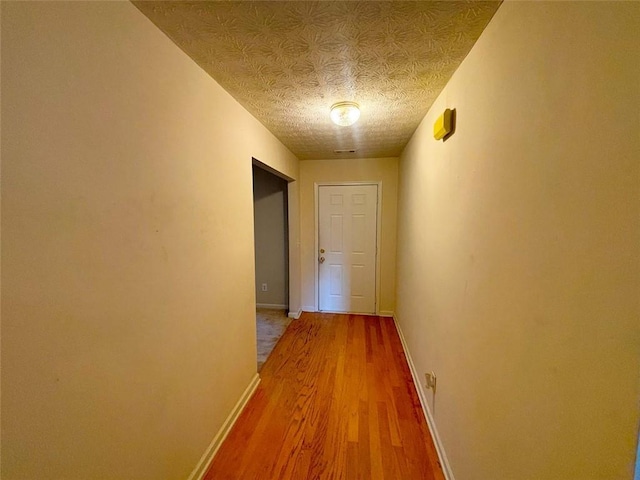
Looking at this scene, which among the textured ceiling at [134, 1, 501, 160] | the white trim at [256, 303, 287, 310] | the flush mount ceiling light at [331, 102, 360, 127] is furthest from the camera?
the white trim at [256, 303, 287, 310]

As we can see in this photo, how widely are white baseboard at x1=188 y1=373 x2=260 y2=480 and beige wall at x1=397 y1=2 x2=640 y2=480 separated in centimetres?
133

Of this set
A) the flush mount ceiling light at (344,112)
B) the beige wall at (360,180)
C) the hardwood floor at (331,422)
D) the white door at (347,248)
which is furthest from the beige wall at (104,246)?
the white door at (347,248)

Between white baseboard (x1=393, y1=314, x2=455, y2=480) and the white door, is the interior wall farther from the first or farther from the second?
white baseboard (x1=393, y1=314, x2=455, y2=480)

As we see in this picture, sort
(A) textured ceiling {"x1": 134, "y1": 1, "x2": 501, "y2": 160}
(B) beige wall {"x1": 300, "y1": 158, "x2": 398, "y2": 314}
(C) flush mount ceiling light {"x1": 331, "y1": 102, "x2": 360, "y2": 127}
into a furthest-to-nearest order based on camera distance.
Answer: (B) beige wall {"x1": 300, "y1": 158, "x2": 398, "y2": 314} < (C) flush mount ceiling light {"x1": 331, "y1": 102, "x2": 360, "y2": 127} < (A) textured ceiling {"x1": 134, "y1": 1, "x2": 501, "y2": 160}

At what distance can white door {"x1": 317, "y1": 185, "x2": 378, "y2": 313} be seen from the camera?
11.9 feet

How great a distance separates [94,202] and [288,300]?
3.27 meters

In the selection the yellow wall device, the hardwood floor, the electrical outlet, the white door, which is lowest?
the hardwood floor

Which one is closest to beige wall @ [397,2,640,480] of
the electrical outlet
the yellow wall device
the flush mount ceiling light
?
the yellow wall device

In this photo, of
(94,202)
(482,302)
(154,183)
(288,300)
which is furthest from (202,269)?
(288,300)

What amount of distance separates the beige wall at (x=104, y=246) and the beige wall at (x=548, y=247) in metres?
1.34

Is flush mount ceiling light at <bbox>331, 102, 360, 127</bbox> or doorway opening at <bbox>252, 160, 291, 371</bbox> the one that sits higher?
flush mount ceiling light at <bbox>331, 102, 360, 127</bbox>

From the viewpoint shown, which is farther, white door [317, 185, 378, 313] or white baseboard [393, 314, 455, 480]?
white door [317, 185, 378, 313]

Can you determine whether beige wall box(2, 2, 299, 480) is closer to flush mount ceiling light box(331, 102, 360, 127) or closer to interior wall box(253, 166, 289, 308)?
flush mount ceiling light box(331, 102, 360, 127)

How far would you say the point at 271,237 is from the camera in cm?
400
